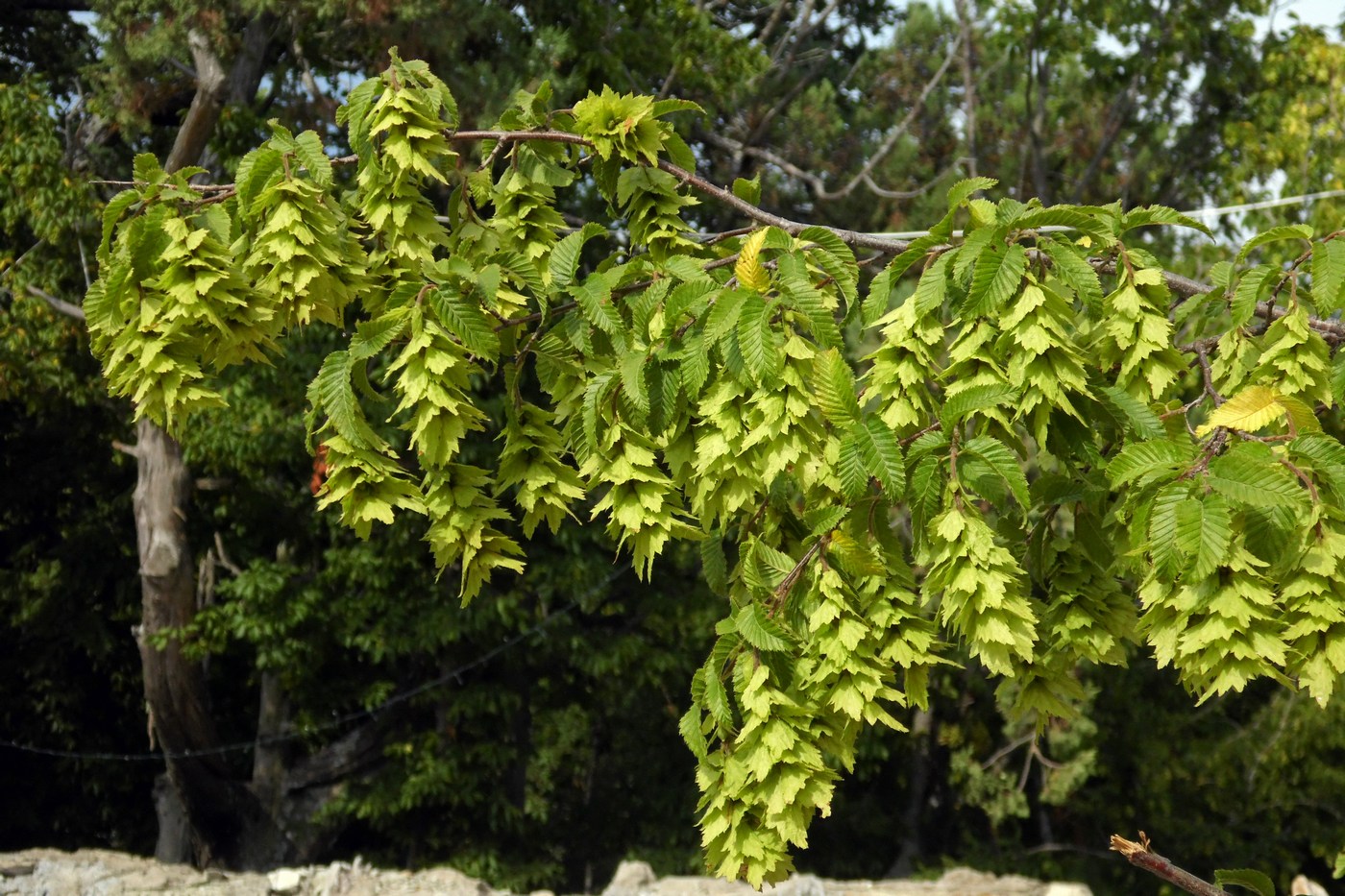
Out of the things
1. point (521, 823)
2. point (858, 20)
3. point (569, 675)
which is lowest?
point (521, 823)

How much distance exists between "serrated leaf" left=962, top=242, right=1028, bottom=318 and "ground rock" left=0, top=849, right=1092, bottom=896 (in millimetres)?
5673

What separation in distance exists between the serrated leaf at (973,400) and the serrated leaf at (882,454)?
79 mm

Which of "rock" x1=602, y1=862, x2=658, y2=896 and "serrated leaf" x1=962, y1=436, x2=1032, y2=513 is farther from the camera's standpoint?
"rock" x1=602, y1=862, x2=658, y2=896

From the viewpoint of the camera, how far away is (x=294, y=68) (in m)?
9.88

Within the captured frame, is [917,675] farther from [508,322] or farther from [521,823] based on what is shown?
[521,823]

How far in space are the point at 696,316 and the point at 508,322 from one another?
0.42 meters

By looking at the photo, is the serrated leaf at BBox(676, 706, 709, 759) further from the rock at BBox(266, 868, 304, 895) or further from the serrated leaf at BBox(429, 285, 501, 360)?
the rock at BBox(266, 868, 304, 895)

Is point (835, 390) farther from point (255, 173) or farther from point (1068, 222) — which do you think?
point (255, 173)

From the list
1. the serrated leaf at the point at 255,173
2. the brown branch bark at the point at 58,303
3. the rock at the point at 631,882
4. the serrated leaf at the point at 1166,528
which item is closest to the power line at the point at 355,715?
the rock at the point at 631,882

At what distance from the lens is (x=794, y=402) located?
212cm

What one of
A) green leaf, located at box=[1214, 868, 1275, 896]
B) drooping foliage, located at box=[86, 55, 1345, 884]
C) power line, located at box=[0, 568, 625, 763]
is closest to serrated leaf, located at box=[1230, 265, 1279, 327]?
drooping foliage, located at box=[86, 55, 1345, 884]

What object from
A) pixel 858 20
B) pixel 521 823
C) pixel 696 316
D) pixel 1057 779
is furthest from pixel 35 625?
pixel 696 316

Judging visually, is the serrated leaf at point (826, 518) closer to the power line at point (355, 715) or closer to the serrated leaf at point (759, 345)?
the serrated leaf at point (759, 345)

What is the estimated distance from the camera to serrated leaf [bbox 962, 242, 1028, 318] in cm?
215
